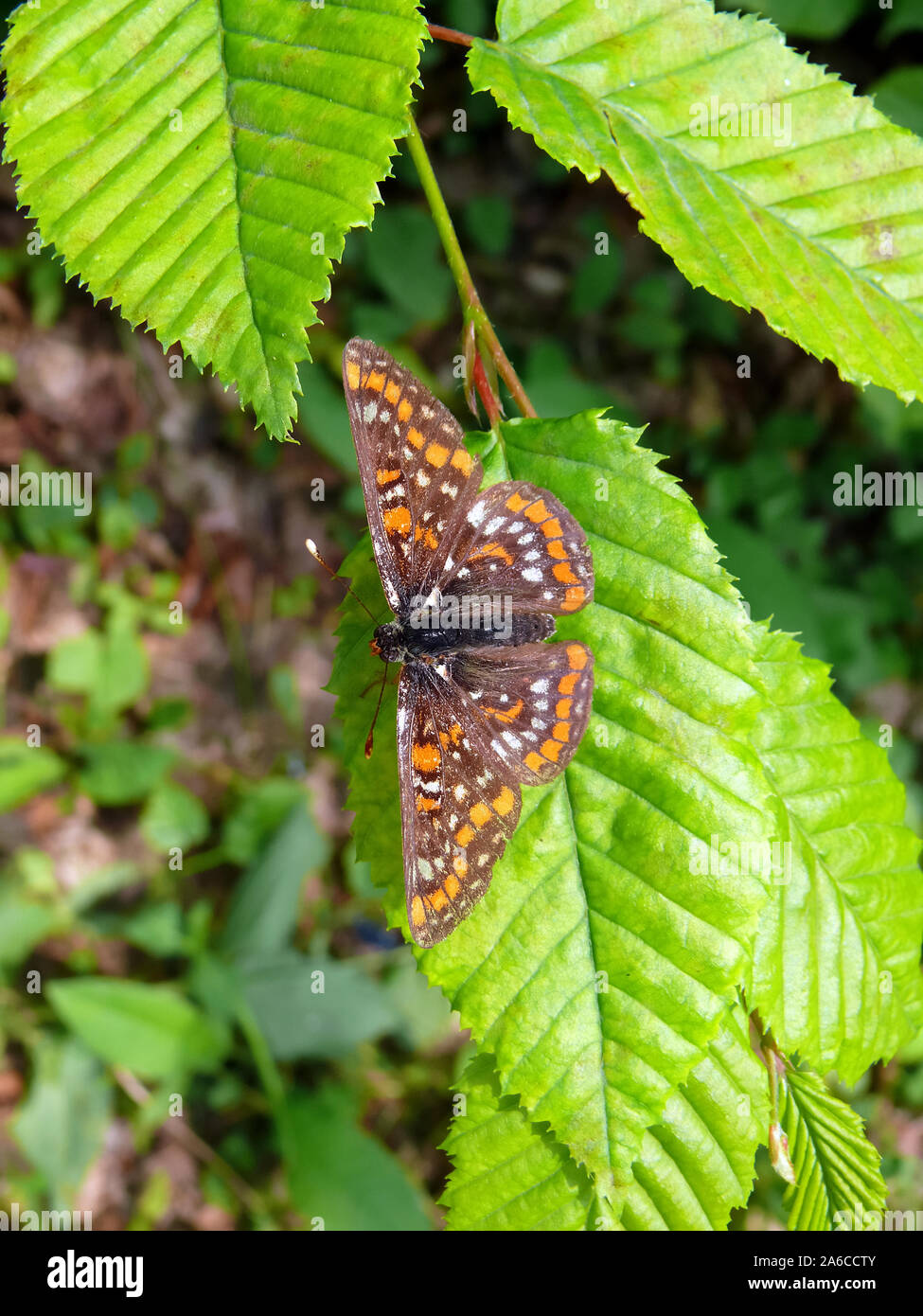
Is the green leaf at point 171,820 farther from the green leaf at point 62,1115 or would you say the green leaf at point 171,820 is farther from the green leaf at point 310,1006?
the green leaf at point 62,1115

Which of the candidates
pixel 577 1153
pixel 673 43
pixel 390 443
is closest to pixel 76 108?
pixel 390 443

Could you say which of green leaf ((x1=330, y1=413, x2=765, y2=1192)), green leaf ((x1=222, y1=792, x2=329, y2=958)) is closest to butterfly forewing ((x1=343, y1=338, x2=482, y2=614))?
green leaf ((x1=330, y1=413, x2=765, y2=1192))

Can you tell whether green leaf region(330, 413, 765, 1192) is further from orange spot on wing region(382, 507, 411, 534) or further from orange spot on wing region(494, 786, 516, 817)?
orange spot on wing region(382, 507, 411, 534)

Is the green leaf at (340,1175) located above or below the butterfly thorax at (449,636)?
below

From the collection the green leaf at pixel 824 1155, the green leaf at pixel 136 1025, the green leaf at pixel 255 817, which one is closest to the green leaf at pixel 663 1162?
the green leaf at pixel 824 1155

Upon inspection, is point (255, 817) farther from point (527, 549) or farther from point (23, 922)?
point (527, 549)

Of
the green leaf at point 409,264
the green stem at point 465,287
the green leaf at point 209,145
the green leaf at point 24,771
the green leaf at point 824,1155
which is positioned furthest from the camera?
the green leaf at point 409,264
